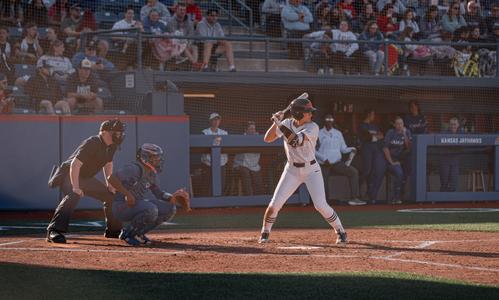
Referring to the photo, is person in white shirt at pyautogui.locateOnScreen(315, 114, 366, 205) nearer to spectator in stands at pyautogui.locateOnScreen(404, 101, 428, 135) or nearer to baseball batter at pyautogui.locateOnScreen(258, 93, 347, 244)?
spectator in stands at pyautogui.locateOnScreen(404, 101, 428, 135)

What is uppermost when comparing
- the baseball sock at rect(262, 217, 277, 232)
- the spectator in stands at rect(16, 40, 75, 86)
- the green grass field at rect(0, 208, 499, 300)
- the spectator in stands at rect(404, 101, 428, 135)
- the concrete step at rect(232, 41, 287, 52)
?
the concrete step at rect(232, 41, 287, 52)

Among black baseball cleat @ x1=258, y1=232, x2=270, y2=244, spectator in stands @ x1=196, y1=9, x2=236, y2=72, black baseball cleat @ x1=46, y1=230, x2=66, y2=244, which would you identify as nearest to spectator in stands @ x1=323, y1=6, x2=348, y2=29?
spectator in stands @ x1=196, y1=9, x2=236, y2=72

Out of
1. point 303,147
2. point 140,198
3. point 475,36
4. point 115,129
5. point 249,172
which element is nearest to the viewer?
point 140,198

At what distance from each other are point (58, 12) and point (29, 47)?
162 centimetres

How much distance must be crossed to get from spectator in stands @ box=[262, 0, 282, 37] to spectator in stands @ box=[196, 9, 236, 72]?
1562 mm

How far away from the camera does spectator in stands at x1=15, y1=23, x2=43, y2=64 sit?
16875 mm

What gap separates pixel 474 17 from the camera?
73.6 ft

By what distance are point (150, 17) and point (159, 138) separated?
3.01 meters

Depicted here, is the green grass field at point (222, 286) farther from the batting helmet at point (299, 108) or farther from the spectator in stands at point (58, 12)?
the spectator in stands at point (58, 12)

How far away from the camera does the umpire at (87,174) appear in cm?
1048

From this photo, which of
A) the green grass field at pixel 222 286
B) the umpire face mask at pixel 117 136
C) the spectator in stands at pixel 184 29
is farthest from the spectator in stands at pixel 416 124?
the green grass field at pixel 222 286

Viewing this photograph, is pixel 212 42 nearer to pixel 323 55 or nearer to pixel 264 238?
pixel 323 55

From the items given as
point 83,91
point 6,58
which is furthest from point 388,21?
point 6,58

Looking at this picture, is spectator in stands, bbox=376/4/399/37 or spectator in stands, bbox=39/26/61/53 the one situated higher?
spectator in stands, bbox=376/4/399/37
